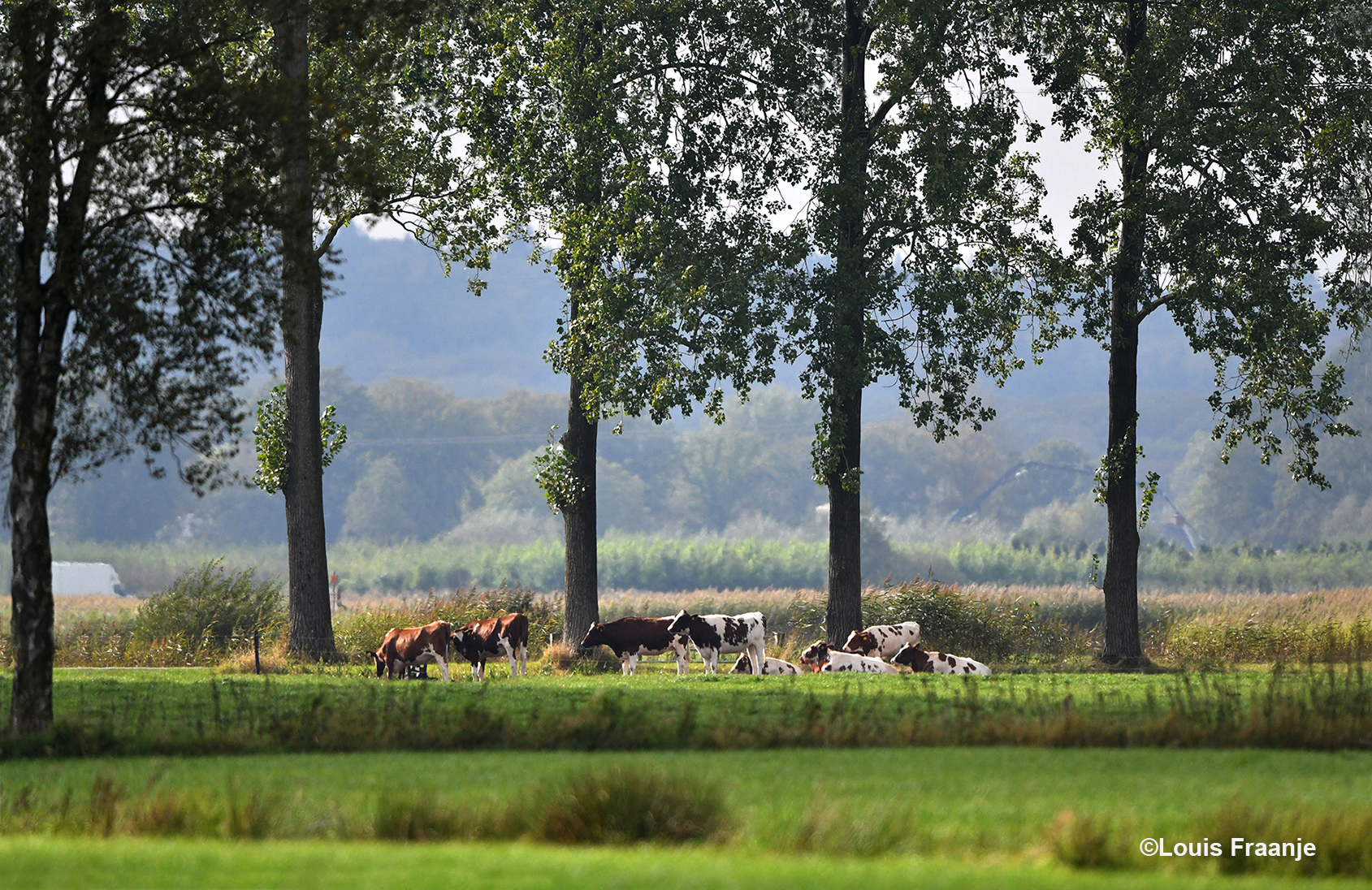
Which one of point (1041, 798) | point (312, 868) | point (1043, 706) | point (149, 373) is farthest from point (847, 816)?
point (149, 373)

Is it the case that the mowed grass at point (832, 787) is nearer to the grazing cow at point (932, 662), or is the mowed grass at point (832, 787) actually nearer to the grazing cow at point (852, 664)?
the grazing cow at point (852, 664)

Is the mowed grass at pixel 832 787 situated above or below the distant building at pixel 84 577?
above

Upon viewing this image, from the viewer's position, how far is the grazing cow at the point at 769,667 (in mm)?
28562

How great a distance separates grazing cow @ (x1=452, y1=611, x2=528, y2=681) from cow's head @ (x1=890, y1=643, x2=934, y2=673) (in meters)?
7.01

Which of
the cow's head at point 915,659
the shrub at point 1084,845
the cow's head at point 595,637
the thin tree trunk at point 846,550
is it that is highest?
the thin tree trunk at point 846,550

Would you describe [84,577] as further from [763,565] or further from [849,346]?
[849,346]

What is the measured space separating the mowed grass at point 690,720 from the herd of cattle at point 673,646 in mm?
7931

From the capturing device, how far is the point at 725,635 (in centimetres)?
2959

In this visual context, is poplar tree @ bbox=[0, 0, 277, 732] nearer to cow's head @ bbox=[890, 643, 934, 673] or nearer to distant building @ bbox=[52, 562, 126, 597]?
cow's head @ bbox=[890, 643, 934, 673]

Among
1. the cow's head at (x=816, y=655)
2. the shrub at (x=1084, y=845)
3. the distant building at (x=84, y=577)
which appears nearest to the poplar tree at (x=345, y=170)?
the cow's head at (x=816, y=655)

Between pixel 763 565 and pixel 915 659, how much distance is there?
303ft

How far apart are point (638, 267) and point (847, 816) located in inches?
878

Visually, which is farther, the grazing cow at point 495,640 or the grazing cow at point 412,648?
the grazing cow at point 495,640

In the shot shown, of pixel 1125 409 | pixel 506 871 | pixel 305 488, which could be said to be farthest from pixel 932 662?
pixel 506 871
